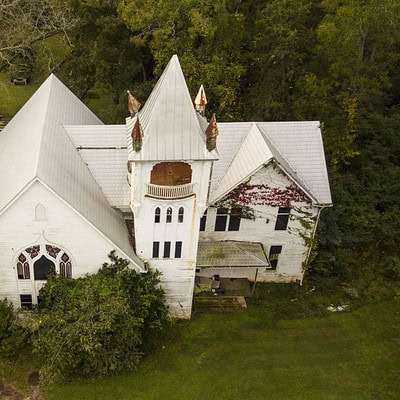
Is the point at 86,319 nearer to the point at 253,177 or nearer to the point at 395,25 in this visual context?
the point at 253,177

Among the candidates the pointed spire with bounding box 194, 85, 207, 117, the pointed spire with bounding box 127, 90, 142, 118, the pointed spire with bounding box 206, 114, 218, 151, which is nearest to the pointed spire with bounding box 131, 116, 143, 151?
the pointed spire with bounding box 127, 90, 142, 118

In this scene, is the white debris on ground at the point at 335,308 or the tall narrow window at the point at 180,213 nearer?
the tall narrow window at the point at 180,213

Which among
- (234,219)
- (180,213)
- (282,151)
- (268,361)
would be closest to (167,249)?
(180,213)

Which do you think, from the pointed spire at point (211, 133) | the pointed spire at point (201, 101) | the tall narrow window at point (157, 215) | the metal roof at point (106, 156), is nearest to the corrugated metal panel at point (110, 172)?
the metal roof at point (106, 156)

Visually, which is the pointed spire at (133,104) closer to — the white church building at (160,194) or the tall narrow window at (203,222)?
the white church building at (160,194)

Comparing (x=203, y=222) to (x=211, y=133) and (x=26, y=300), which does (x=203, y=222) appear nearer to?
(x=211, y=133)

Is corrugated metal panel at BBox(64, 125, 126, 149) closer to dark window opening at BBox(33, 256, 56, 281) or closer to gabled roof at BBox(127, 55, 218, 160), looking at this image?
gabled roof at BBox(127, 55, 218, 160)

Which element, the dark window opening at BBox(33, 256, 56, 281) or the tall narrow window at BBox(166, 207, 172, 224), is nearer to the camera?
the tall narrow window at BBox(166, 207, 172, 224)
